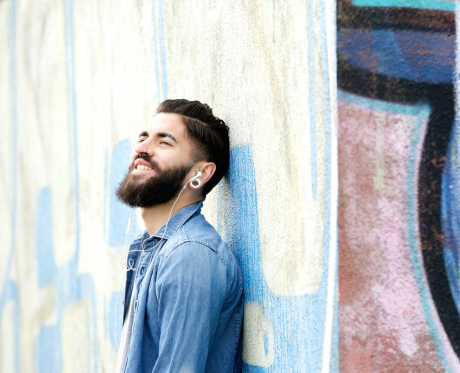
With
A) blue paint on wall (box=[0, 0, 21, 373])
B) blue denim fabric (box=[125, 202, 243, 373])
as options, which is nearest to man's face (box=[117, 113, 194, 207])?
blue denim fabric (box=[125, 202, 243, 373])

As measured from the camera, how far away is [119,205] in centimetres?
393

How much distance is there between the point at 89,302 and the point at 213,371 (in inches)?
94.2

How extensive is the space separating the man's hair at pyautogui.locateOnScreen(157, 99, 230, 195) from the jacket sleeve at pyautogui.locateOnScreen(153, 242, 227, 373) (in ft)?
1.65

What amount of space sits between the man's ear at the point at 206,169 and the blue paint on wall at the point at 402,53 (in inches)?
40.7

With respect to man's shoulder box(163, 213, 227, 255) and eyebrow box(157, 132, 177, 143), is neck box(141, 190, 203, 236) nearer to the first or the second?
man's shoulder box(163, 213, 227, 255)

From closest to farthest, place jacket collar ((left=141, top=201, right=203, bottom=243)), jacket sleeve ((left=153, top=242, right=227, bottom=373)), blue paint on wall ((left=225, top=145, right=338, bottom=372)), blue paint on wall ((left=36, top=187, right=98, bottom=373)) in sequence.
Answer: blue paint on wall ((left=225, top=145, right=338, bottom=372)) → jacket sleeve ((left=153, top=242, right=227, bottom=373)) → jacket collar ((left=141, top=201, right=203, bottom=243)) → blue paint on wall ((left=36, top=187, right=98, bottom=373))

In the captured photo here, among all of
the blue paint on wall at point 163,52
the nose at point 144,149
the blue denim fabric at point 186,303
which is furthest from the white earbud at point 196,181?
the blue paint on wall at point 163,52

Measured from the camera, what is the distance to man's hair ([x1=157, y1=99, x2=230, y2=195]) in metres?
2.56

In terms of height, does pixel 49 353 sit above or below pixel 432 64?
below

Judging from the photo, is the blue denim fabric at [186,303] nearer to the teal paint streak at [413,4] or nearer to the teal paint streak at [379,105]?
the teal paint streak at [379,105]

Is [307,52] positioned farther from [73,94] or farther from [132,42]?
[73,94]

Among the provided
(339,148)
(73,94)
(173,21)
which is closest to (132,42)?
(173,21)

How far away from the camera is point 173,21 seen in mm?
3230

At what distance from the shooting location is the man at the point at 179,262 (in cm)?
205
